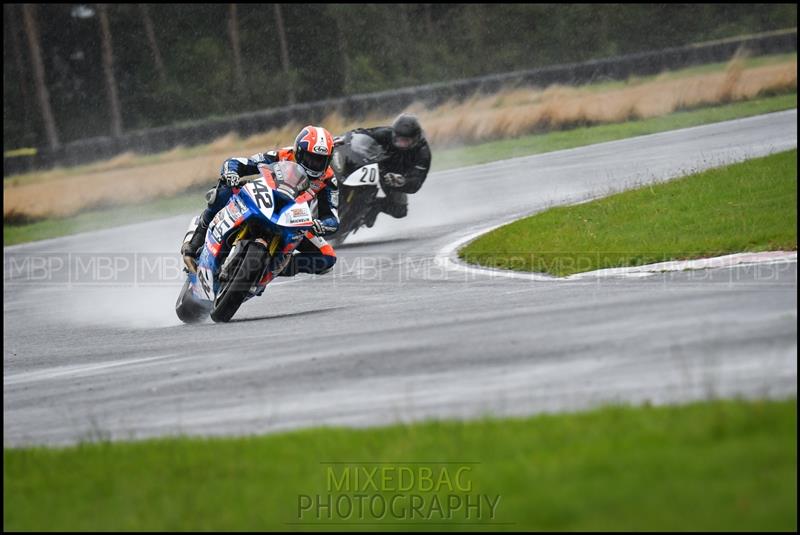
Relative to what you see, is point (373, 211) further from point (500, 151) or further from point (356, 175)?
point (500, 151)

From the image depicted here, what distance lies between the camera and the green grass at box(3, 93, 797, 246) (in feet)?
87.1

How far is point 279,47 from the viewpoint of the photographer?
5656 centimetres

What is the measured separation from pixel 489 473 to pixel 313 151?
6.97 meters

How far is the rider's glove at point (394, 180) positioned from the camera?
16125mm

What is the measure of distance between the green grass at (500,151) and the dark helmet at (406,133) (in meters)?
10.4

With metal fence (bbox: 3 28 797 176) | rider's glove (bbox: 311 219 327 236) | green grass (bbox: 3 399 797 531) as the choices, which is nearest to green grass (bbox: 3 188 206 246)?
metal fence (bbox: 3 28 797 176)

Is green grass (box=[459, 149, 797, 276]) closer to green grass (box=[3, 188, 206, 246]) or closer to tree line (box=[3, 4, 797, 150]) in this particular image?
green grass (box=[3, 188, 206, 246])

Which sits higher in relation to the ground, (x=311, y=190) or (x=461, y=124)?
(x=461, y=124)

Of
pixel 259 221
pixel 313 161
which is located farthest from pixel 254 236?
pixel 313 161

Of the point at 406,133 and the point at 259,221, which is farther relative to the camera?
the point at 406,133

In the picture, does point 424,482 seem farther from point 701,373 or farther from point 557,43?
point 557,43

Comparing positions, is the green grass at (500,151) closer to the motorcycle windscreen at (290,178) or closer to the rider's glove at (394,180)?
the rider's glove at (394,180)

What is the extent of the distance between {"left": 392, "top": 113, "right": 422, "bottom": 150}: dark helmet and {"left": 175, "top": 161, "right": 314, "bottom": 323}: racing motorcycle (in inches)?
173

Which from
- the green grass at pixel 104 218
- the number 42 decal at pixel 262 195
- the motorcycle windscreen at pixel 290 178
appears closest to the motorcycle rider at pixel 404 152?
the motorcycle windscreen at pixel 290 178
